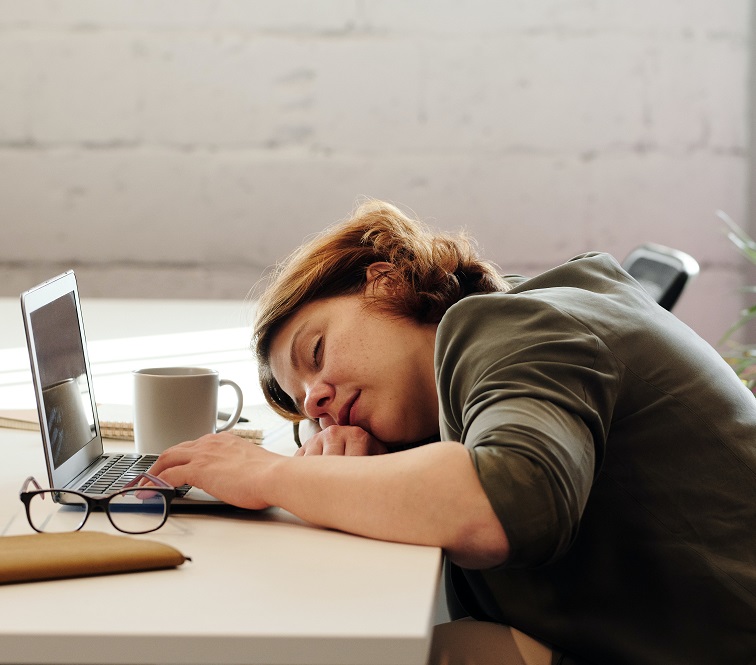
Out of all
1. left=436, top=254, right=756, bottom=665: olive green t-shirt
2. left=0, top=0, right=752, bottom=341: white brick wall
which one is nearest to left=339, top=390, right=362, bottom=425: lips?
left=436, top=254, right=756, bottom=665: olive green t-shirt

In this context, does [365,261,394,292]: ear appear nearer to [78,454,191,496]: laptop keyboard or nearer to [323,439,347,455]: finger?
[323,439,347,455]: finger

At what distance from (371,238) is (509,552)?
0.67 meters

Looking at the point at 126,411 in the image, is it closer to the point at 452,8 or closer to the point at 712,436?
the point at 712,436

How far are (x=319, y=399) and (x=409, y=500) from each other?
420mm

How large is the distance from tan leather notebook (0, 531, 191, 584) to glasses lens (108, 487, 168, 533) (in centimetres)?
12

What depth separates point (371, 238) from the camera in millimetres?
1340

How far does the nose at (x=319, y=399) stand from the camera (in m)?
1.19

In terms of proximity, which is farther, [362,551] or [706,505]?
[706,505]

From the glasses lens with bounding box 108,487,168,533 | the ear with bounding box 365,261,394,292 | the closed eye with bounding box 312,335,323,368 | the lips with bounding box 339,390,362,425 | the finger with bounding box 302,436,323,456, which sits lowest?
the finger with bounding box 302,436,323,456

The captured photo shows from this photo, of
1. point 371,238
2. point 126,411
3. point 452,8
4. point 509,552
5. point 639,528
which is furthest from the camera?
point 452,8

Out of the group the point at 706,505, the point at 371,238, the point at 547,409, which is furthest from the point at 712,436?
the point at 371,238

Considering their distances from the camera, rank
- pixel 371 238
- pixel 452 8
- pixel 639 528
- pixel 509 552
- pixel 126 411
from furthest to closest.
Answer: pixel 452 8 < pixel 126 411 < pixel 371 238 < pixel 639 528 < pixel 509 552

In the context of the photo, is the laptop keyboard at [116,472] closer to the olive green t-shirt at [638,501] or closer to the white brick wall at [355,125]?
the olive green t-shirt at [638,501]

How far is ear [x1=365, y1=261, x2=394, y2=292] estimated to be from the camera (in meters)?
1.25
